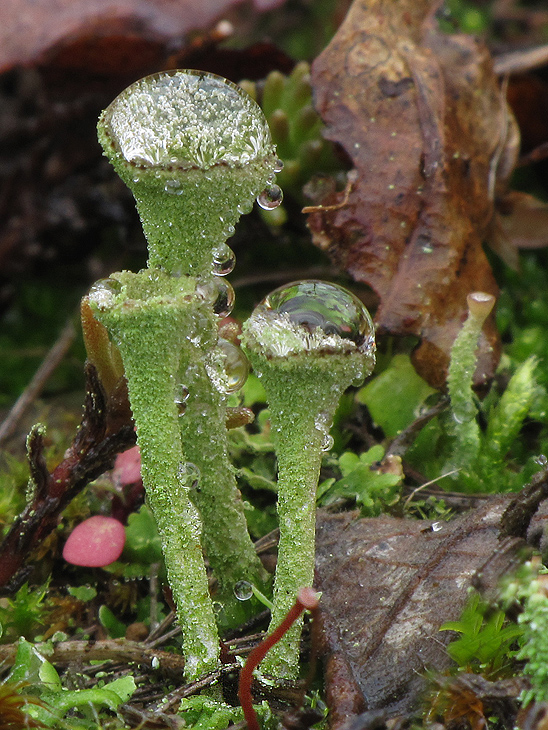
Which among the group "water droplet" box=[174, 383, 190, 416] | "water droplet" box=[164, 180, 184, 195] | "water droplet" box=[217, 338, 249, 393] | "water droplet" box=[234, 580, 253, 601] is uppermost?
"water droplet" box=[164, 180, 184, 195]

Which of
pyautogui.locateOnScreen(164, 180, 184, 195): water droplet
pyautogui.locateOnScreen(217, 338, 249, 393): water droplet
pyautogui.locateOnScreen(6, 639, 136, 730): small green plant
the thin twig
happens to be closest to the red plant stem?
pyautogui.locateOnScreen(6, 639, 136, 730): small green plant

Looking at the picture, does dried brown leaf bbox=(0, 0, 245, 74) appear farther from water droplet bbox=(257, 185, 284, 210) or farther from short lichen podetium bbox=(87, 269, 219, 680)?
short lichen podetium bbox=(87, 269, 219, 680)

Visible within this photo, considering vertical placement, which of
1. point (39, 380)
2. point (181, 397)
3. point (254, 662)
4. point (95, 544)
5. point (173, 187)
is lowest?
point (39, 380)

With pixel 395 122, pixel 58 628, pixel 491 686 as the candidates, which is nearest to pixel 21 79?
pixel 395 122

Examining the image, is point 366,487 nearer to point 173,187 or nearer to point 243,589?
point 243,589

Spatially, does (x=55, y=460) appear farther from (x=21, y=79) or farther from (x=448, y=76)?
(x=21, y=79)

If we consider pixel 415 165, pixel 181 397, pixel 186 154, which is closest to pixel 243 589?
pixel 181 397

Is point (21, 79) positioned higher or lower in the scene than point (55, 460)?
higher
